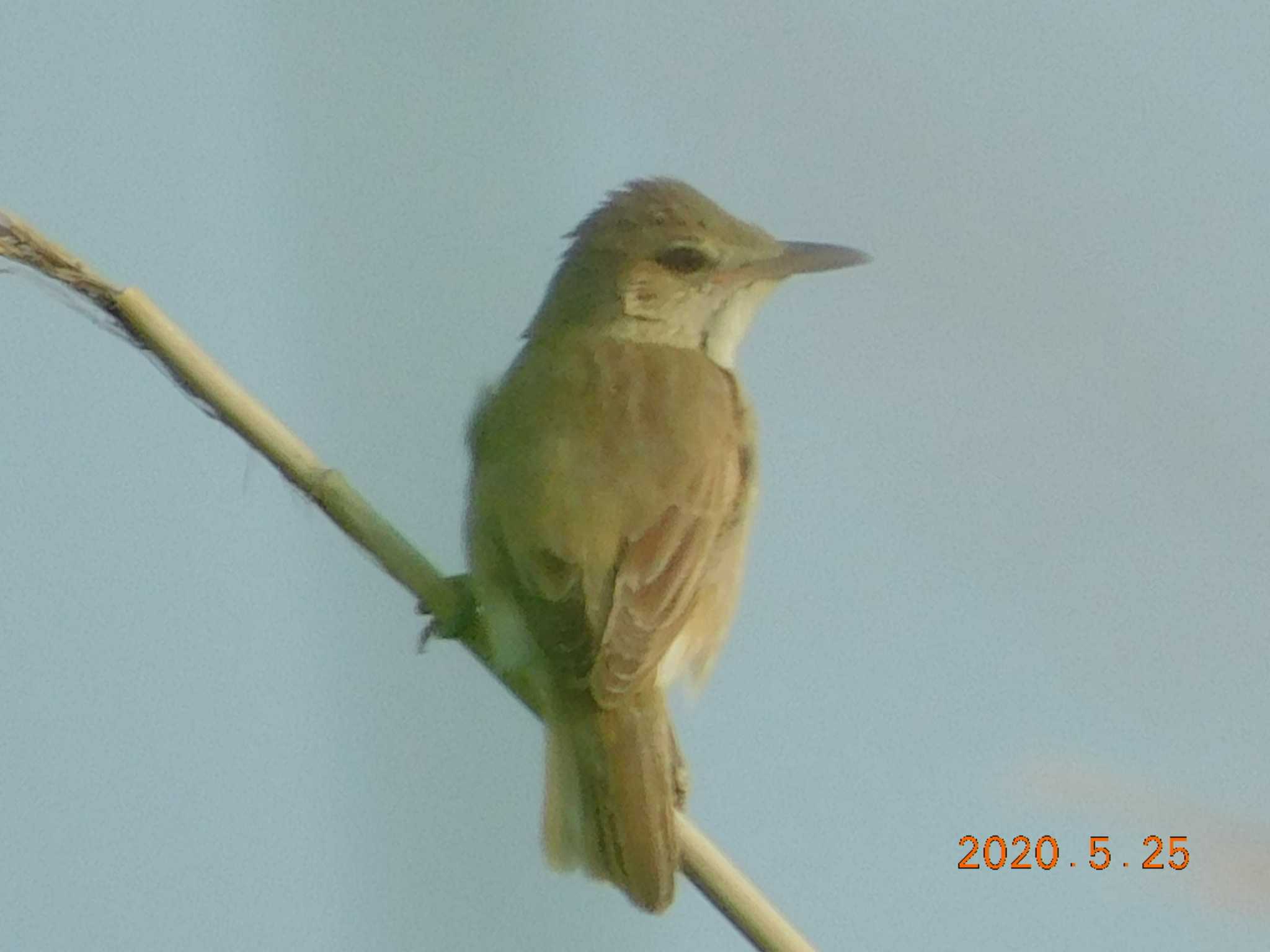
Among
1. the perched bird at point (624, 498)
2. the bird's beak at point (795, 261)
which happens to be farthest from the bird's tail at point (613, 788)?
the bird's beak at point (795, 261)

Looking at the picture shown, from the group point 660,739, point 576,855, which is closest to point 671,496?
point 660,739

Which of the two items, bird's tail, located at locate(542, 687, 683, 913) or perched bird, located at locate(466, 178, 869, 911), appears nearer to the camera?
bird's tail, located at locate(542, 687, 683, 913)

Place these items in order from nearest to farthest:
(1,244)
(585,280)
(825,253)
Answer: (1,244) < (825,253) < (585,280)

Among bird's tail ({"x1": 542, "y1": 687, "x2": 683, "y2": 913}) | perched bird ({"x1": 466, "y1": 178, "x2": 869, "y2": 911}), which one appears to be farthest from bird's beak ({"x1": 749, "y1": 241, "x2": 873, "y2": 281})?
bird's tail ({"x1": 542, "y1": 687, "x2": 683, "y2": 913})

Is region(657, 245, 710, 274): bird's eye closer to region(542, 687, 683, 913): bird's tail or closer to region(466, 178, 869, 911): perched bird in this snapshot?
region(466, 178, 869, 911): perched bird

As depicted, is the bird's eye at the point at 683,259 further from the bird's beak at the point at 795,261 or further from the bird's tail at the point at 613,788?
the bird's tail at the point at 613,788

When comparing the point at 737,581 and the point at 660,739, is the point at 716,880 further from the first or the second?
the point at 737,581

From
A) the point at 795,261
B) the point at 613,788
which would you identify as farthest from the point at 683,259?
the point at 613,788
